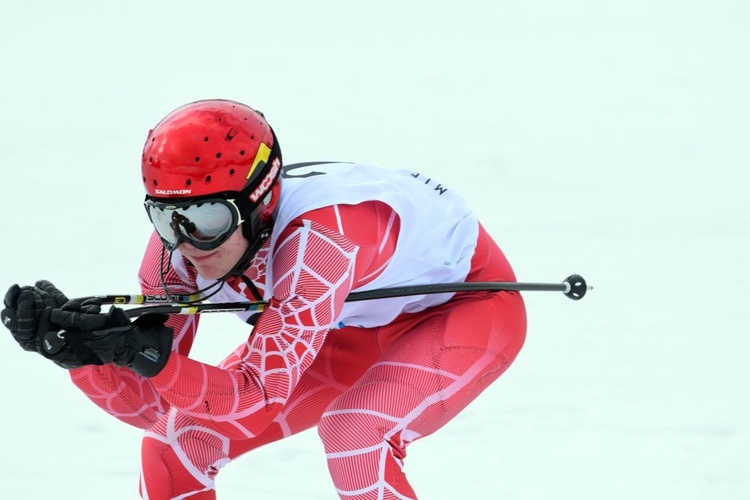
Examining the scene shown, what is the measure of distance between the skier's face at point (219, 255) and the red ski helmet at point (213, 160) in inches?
1.2

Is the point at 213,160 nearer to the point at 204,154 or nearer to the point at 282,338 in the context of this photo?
the point at 204,154

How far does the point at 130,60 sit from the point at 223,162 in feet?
18.3

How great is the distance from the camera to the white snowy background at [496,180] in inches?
180

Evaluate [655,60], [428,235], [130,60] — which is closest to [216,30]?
[130,60]

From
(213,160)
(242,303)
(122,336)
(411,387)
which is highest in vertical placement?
(213,160)

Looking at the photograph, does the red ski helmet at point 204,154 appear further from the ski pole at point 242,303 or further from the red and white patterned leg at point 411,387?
the red and white patterned leg at point 411,387

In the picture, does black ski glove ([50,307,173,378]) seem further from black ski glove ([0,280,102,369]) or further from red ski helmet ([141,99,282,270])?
red ski helmet ([141,99,282,270])

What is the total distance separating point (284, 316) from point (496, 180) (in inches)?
167

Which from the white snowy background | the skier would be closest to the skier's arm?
the skier

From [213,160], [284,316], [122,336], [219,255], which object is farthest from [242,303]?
[122,336]

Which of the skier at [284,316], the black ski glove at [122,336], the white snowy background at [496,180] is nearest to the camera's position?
the black ski glove at [122,336]

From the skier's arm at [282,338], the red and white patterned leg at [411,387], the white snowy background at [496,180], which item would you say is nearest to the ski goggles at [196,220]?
the skier's arm at [282,338]

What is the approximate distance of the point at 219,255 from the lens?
3260mm

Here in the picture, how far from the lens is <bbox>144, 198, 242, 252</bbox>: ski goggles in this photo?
3119mm
